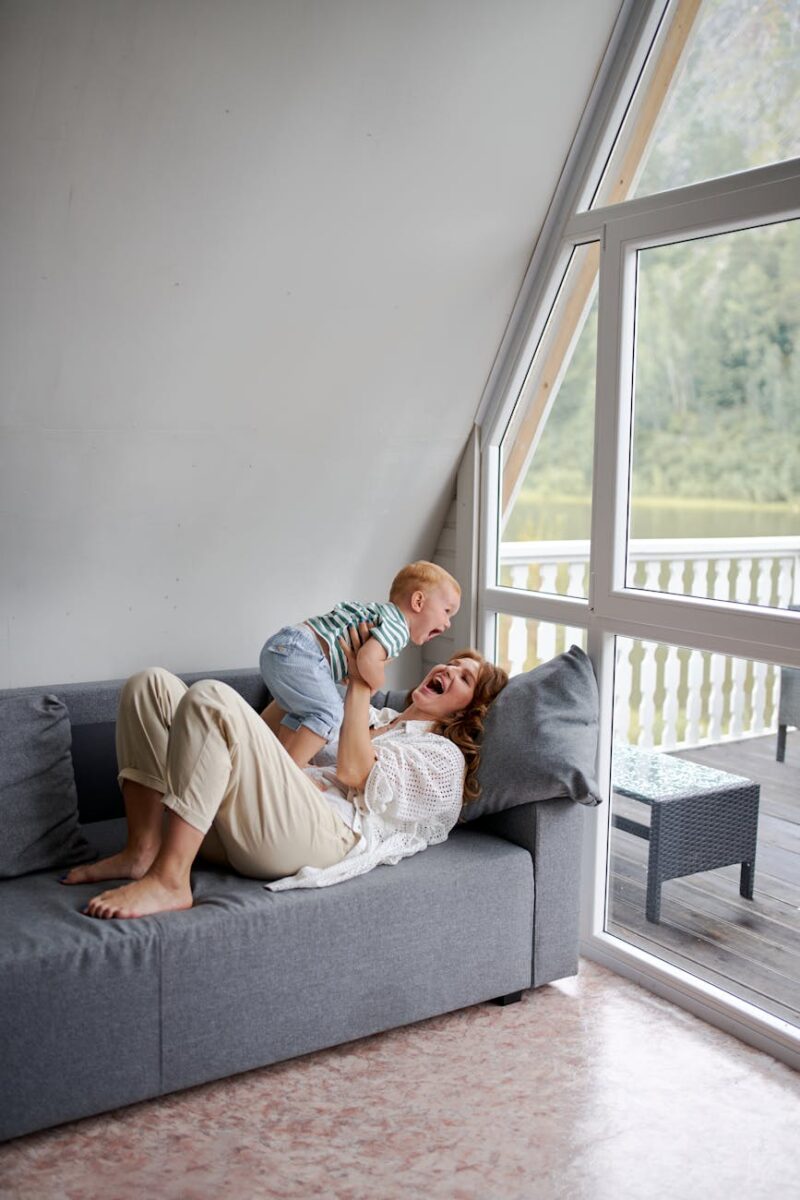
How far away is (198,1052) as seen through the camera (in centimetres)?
240

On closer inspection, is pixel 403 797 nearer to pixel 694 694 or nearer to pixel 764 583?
pixel 694 694

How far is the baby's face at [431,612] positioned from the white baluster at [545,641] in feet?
1.67

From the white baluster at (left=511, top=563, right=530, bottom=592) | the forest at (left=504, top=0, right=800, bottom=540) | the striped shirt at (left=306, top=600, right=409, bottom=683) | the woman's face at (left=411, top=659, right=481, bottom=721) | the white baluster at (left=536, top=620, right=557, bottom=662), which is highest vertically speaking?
the forest at (left=504, top=0, right=800, bottom=540)

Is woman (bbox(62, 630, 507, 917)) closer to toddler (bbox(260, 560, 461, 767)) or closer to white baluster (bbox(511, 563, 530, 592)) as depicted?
toddler (bbox(260, 560, 461, 767))

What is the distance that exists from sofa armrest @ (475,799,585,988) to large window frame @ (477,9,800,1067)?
24 centimetres

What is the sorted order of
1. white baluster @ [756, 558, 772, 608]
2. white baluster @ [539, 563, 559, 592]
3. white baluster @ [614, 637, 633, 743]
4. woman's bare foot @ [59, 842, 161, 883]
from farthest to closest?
white baluster @ [539, 563, 559, 592] < white baluster @ [614, 637, 633, 743] < white baluster @ [756, 558, 772, 608] < woman's bare foot @ [59, 842, 161, 883]

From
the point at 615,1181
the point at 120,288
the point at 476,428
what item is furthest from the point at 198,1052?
the point at 476,428

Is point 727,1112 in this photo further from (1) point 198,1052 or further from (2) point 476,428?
(2) point 476,428

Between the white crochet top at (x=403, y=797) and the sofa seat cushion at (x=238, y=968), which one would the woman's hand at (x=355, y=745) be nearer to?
the white crochet top at (x=403, y=797)

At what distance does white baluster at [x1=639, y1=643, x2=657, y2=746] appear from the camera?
3098 mm

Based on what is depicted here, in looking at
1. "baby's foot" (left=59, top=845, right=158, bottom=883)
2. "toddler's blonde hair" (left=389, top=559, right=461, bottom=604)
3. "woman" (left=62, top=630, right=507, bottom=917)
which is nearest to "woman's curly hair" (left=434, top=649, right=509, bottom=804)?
"woman" (left=62, top=630, right=507, bottom=917)

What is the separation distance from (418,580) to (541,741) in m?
0.54

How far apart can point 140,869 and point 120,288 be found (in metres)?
1.40

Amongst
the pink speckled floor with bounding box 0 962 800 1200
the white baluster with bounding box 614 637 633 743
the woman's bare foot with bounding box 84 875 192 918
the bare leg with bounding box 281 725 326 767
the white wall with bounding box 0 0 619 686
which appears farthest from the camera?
the white baluster with bounding box 614 637 633 743
